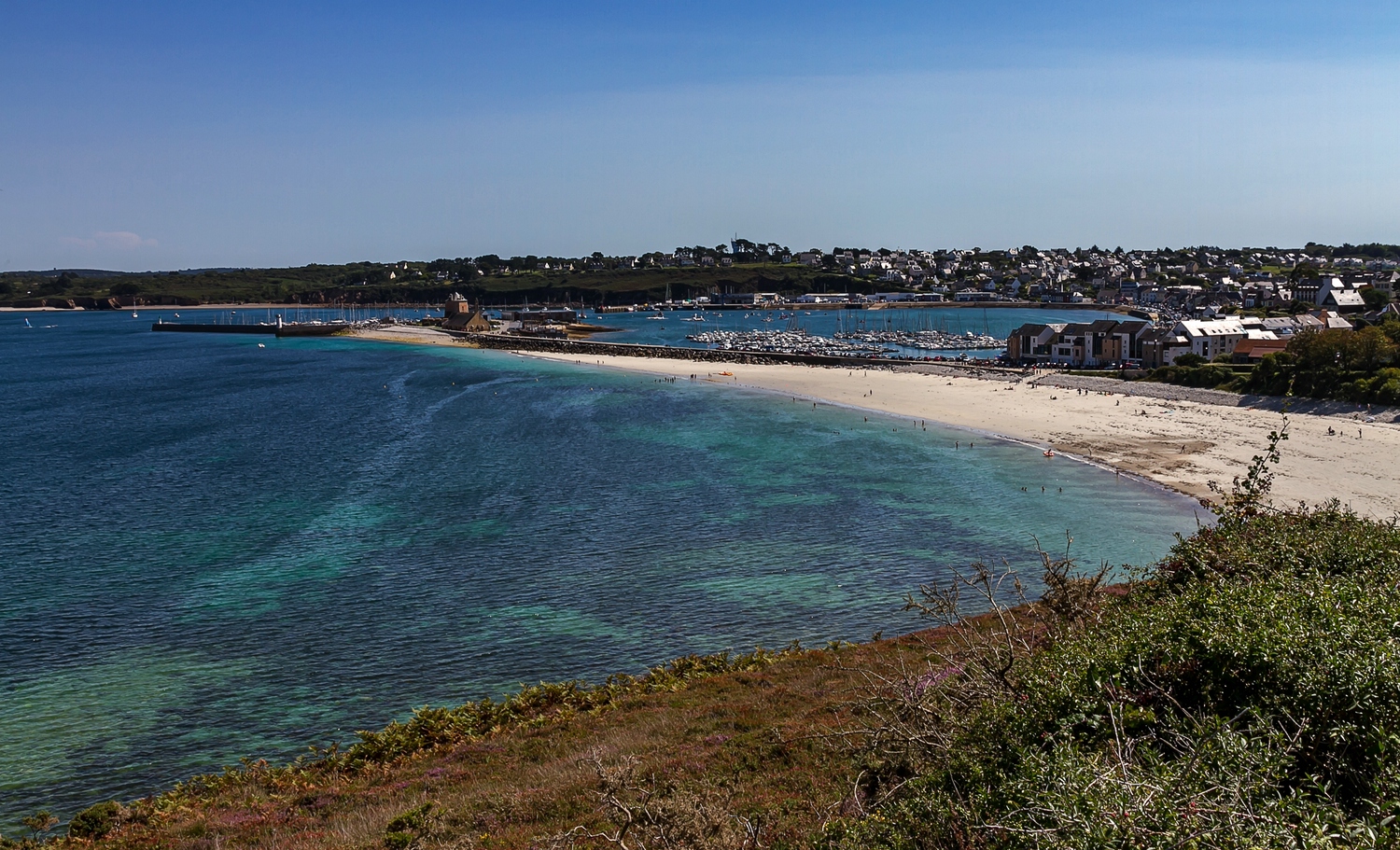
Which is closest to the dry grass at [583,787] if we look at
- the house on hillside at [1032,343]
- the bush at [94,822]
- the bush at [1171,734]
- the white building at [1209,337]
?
the bush at [94,822]

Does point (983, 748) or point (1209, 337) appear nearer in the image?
point (983, 748)

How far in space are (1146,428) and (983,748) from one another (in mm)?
48470

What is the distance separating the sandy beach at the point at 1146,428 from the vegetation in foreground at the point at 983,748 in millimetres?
22357

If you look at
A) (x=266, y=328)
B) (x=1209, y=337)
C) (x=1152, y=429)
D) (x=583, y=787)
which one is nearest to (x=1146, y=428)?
(x=1152, y=429)

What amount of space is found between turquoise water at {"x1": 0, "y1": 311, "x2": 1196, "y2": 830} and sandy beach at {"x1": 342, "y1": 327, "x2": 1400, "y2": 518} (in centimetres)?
378

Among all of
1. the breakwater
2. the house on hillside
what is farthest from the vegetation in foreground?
the breakwater

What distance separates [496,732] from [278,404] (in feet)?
202

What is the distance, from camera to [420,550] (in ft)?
102

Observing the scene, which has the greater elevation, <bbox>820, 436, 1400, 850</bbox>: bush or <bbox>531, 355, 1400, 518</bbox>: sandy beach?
<bbox>820, 436, 1400, 850</bbox>: bush

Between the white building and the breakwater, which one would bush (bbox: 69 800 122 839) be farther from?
the breakwater

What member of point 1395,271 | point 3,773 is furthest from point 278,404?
point 1395,271

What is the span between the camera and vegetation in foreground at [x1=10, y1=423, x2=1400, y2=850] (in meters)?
7.55

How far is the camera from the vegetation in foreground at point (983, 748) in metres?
7.55

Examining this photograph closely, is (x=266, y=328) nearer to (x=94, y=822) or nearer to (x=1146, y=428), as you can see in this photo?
(x=1146, y=428)
